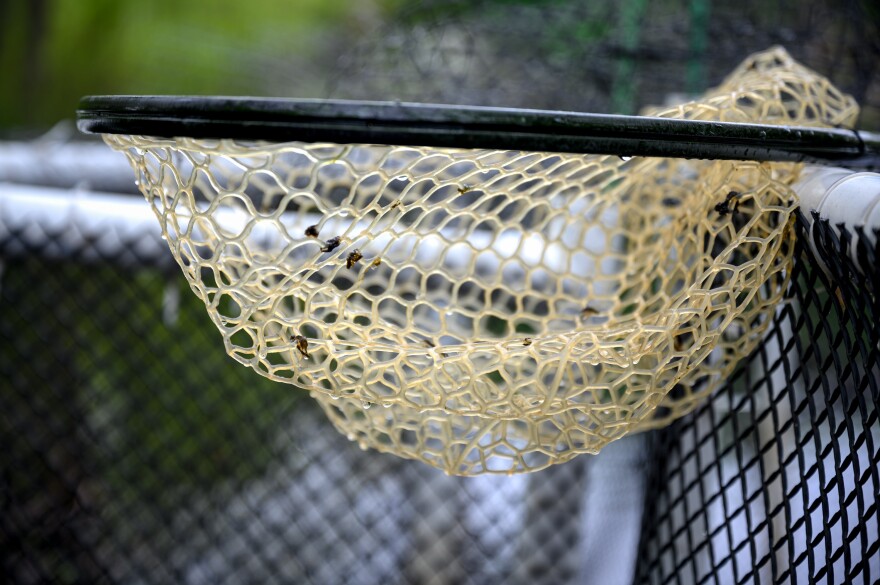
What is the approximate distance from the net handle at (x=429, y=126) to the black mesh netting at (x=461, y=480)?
3.9 inches

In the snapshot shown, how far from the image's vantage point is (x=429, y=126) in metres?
0.38

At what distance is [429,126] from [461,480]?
1.00 m

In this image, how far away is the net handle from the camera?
0.38 meters

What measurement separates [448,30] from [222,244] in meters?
0.93

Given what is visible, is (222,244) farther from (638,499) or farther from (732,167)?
(638,499)

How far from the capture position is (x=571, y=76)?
1251 millimetres

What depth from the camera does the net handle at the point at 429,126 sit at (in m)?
0.38

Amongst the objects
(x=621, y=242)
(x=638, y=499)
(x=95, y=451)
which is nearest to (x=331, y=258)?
(x=621, y=242)

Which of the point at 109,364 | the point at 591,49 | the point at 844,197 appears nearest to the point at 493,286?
the point at 844,197

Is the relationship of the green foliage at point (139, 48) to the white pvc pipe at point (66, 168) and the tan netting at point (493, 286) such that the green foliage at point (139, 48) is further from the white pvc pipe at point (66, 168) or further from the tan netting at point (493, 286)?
the tan netting at point (493, 286)

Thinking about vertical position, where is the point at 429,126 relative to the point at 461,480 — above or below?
above

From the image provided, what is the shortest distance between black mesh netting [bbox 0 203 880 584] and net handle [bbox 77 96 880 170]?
3.9 inches

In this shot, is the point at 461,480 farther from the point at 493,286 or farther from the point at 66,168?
the point at 66,168

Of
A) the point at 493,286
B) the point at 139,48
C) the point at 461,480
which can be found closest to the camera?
the point at 493,286
